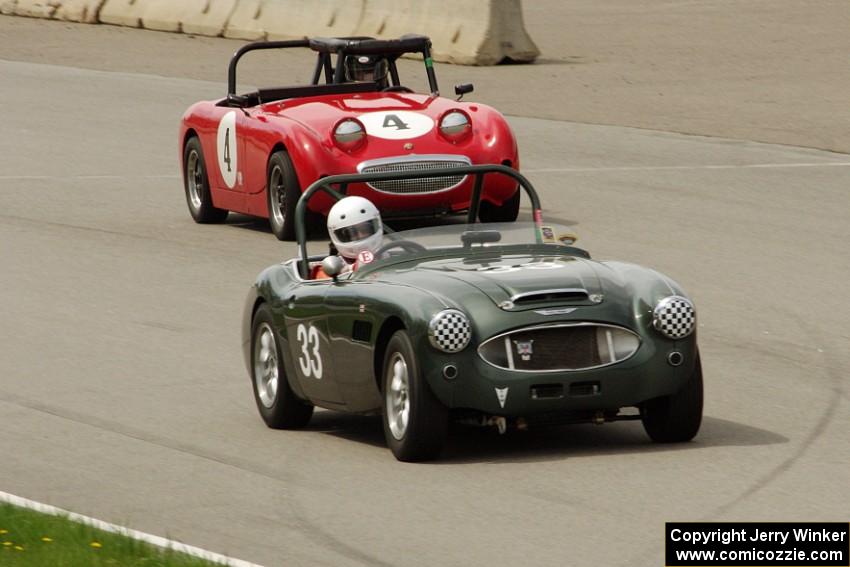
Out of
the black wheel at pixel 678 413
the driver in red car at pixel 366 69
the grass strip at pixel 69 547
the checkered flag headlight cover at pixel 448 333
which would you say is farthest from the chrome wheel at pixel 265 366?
the driver in red car at pixel 366 69

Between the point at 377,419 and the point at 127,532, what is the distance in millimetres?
2827

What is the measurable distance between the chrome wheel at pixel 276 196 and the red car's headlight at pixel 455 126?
1368 millimetres

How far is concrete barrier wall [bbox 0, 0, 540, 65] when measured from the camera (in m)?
26.5

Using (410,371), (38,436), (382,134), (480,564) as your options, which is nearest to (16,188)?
(382,134)

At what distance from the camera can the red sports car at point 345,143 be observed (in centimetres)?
1506

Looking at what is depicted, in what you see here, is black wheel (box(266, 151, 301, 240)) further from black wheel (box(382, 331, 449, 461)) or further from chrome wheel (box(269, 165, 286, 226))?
black wheel (box(382, 331, 449, 461))

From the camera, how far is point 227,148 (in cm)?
1655

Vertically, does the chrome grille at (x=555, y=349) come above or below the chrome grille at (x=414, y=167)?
above

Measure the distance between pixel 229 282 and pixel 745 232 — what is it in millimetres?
4121

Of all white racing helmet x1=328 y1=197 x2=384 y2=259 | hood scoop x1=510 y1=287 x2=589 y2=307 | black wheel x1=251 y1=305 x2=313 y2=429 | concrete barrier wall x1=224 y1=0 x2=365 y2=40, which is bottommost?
concrete barrier wall x1=224 y1=0 x2=365 y2=40

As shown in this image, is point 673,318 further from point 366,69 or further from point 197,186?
point 197,186

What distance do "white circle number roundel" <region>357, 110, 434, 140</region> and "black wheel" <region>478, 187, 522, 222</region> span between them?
0.88 meters

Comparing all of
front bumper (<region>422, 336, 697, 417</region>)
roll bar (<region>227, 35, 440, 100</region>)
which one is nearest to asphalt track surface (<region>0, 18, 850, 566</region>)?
front bumper (<region>422, 336, 697, 417</region>)

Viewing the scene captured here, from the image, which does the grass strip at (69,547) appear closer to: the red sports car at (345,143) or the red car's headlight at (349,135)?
the red sports car at (345,143)
